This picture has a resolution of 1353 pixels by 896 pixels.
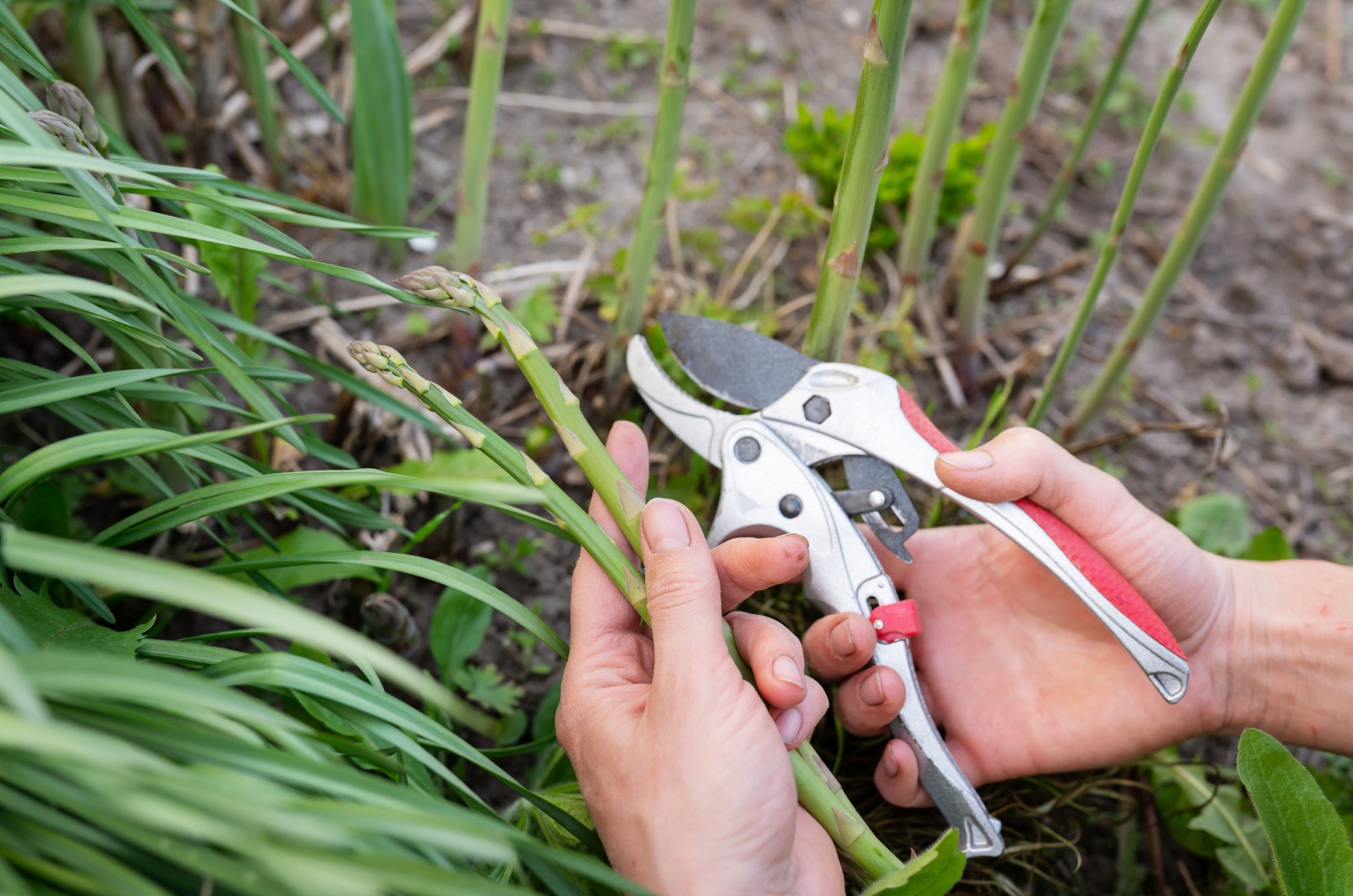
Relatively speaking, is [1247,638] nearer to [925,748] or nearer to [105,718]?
[925,748]

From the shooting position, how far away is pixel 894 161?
1836 millimetres

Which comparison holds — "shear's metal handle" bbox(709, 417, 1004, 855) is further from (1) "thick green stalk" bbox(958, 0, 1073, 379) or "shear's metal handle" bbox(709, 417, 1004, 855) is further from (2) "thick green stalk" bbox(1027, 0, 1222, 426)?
(1) "thick green stalk" bbox(958, 0, 1073, 379)

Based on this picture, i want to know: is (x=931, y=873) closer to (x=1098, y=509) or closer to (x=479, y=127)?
(x=1098, y=509)

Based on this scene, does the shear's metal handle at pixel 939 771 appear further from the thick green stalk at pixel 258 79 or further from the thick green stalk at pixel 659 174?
the thick green stalk at pixel 258 79

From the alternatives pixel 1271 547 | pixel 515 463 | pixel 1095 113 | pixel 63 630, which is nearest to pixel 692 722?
pixel 515 463

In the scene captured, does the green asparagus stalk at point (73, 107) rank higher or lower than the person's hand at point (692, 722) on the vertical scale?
higher

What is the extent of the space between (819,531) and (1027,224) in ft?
4.68

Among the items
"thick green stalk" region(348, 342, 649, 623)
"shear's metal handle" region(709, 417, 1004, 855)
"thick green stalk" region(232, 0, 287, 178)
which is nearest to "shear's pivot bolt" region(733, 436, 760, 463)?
"shear's metal handle" region(709, 417, 1004, 855)

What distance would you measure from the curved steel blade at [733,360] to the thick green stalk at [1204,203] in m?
0.72

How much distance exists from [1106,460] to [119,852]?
178 centimetres

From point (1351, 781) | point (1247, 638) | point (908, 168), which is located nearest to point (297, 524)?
point (908, 168)

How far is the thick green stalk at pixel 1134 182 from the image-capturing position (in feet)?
3.55

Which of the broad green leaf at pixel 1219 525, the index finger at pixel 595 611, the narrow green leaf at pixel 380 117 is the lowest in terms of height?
the broad green leaf at pixel 1219 525

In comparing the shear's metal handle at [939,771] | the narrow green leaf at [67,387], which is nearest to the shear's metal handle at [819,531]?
the shear's metal handle at [939,771]
